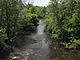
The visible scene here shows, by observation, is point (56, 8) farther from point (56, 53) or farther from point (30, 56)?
point (30, 56)

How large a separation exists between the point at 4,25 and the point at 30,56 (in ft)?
18.2

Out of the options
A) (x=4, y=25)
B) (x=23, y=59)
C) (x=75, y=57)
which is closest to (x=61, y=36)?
(x=75, y=57)

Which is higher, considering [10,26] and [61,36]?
[10,26]

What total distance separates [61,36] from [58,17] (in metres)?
2.98

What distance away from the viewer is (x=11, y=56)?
11977 mm

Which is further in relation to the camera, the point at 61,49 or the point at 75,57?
the point at 61,49

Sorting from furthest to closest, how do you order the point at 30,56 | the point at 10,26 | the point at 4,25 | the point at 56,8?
the point at 56,8 → the point at 10,26 → the point at 4,25 → the point at 30,56

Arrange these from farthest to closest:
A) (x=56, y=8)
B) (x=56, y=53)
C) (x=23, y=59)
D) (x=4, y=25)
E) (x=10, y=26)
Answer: (x=56, y=8)
(x=10, y=26)
(x=4, y=25)
(x=56, y=53)
(x=23, y=59)

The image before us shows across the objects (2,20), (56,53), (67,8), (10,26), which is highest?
(67,8)

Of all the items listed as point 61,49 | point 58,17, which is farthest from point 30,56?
point 58,17

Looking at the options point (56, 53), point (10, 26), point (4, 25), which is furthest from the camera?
point (10, 26)

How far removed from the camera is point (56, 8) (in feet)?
54.1

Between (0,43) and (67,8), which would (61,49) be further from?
(0,43)

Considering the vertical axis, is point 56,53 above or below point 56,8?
below
